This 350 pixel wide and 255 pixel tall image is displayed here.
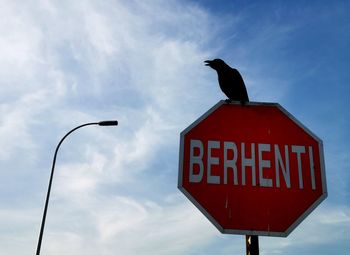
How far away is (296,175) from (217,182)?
52cm

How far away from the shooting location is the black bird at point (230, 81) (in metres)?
3.15

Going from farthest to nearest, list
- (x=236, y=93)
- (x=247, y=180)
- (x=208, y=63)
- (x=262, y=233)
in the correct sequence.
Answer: (x=208, y=63) < (x=236, y=93) < (x=247, y=180) < (x=262, y=233)

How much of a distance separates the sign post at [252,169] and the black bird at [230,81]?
1.36ft

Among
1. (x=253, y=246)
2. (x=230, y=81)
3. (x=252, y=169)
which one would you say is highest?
(x=230, y=81)

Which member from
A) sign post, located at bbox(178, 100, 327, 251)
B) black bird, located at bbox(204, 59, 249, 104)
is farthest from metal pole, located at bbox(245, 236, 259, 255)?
black bird, located at bbox(204, 59, 249, 104)

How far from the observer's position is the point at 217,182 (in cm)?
241

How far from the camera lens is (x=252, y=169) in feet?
8.03

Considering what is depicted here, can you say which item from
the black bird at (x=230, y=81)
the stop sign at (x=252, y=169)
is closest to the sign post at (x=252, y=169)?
the stop sign at (x=252, y=169)

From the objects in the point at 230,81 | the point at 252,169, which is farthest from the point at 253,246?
the point at 230,81

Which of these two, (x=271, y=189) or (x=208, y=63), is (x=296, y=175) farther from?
(x=208, y=63)

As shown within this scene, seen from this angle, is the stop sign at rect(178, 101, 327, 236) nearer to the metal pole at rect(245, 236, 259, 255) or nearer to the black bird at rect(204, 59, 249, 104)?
the metal pole at rect(245, 236, 259, 255)

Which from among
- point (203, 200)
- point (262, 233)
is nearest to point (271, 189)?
point (262, 233)

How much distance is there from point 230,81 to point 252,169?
1.13 m

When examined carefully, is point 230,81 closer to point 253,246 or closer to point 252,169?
point 252,169
